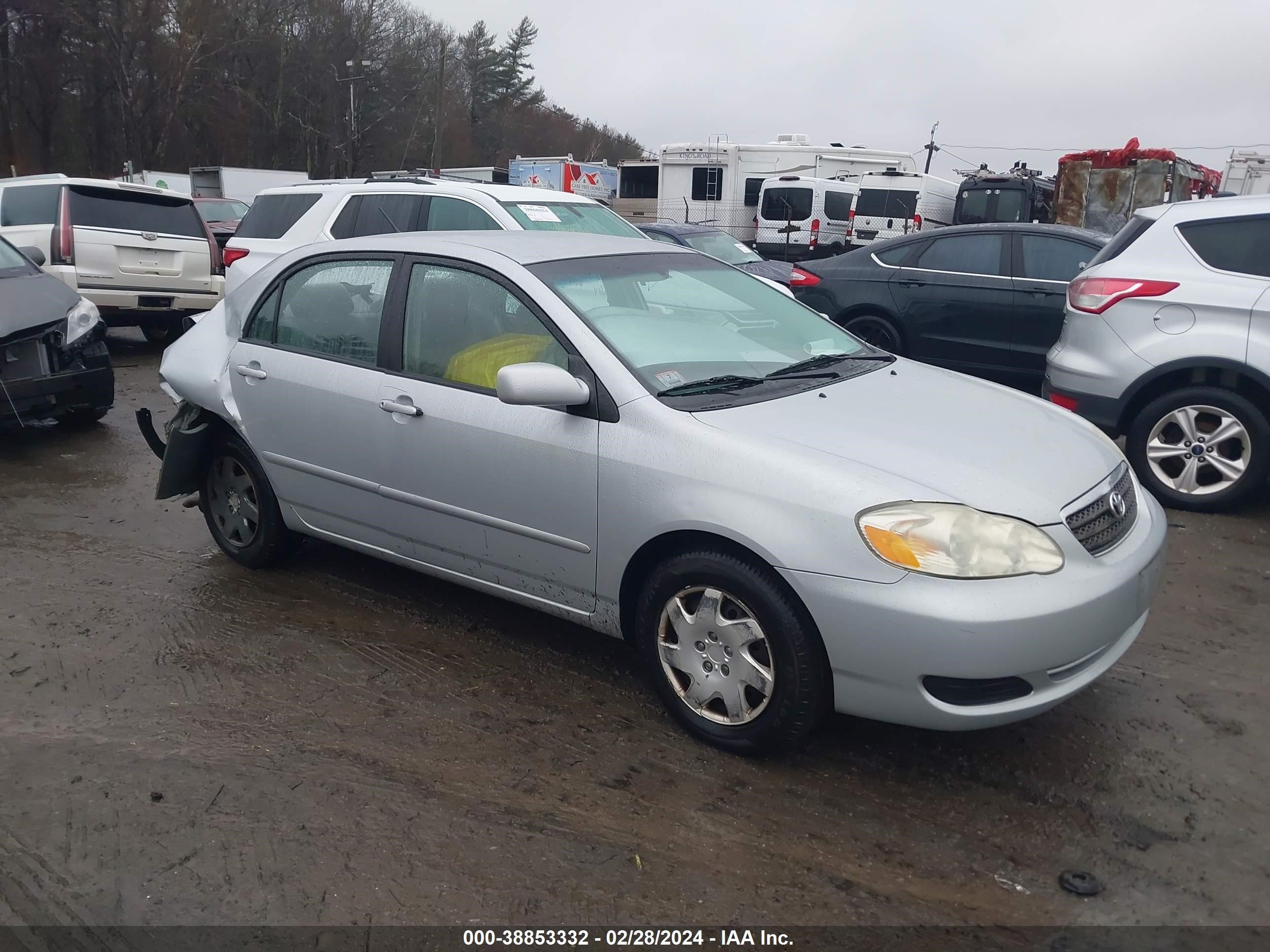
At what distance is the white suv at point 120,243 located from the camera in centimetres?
984

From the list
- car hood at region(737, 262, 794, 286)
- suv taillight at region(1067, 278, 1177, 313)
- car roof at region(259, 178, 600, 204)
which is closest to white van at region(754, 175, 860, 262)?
car hood at region(737, 262, 794, 286)

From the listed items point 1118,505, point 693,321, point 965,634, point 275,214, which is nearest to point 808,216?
point 275,214

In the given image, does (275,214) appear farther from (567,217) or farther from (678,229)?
(678,229)

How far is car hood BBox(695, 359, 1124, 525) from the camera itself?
113 inches

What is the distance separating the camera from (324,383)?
161 inches

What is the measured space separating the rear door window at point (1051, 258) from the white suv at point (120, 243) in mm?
8426

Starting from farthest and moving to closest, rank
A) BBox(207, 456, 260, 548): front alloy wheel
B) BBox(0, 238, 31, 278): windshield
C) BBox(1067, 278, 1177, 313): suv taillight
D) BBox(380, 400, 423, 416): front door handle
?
BBox(0, 238, 31, 278): windshield
BBox(1067, 278, 1177, 313): suv taillight
BBox(207, 456, 260, 548): front alloy wheel
BBox(380, 400, 423, 416): front door handle

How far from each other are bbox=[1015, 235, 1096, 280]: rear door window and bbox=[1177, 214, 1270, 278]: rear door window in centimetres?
181

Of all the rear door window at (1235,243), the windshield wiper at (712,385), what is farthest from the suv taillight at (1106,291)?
the windshield wiper at (712,385)

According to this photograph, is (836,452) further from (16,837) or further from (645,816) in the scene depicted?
(16,837)

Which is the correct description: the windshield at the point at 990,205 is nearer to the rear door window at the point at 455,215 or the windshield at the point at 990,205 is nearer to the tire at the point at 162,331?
the rear door window at the point at 455,215

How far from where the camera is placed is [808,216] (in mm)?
22781

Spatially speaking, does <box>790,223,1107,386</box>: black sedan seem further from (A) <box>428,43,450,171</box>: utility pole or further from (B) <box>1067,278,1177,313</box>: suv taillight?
(A) <box>428,43,450,171</box>: utility pole

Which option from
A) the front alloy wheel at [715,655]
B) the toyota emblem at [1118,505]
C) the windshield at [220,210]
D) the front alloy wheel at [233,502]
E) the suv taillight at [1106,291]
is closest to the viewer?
the front alloy wheel at [715,655]
